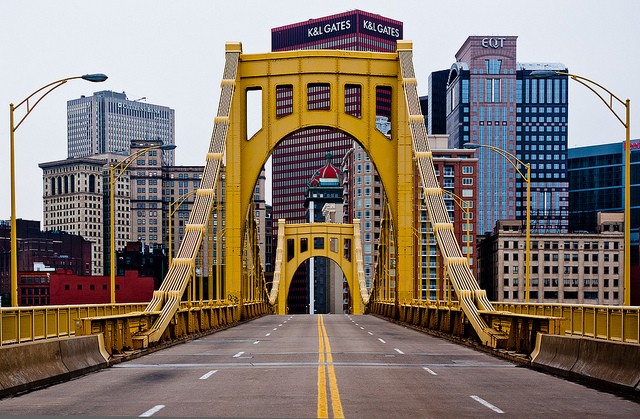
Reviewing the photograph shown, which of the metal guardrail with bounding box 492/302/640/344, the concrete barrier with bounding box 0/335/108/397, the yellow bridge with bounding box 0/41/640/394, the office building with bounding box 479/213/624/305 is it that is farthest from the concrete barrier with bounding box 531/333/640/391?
the office building with bounding box 479/213/624/305

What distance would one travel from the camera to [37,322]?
960 inches

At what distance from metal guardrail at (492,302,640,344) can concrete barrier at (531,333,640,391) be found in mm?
940

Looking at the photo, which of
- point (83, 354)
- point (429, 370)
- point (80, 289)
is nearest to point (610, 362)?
point (429, 370)

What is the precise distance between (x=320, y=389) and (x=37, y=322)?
365 inches

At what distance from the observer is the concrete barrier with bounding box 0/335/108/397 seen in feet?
61.7

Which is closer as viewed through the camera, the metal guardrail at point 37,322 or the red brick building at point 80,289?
the metal guardrail at point 37,322

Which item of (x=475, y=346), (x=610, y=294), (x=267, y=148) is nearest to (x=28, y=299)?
(x=610, y=294)

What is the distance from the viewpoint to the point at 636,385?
60.1 ft

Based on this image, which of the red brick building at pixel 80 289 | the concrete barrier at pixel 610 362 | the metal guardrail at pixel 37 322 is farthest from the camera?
the red brick building at pixel 80 289

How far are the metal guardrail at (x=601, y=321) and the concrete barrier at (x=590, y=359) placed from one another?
3.08ft

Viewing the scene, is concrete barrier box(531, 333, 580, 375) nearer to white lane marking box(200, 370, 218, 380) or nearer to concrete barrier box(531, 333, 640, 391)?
concrete barrier box(531, 333, 640, 391)

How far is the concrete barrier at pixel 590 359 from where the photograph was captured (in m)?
18.9

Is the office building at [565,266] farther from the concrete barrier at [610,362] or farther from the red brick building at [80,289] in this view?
the concrete barrier at [610,362]

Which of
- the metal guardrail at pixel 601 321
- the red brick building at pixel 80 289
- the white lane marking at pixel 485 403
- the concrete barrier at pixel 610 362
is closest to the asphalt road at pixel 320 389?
the white lane marking at pixel 485 403
